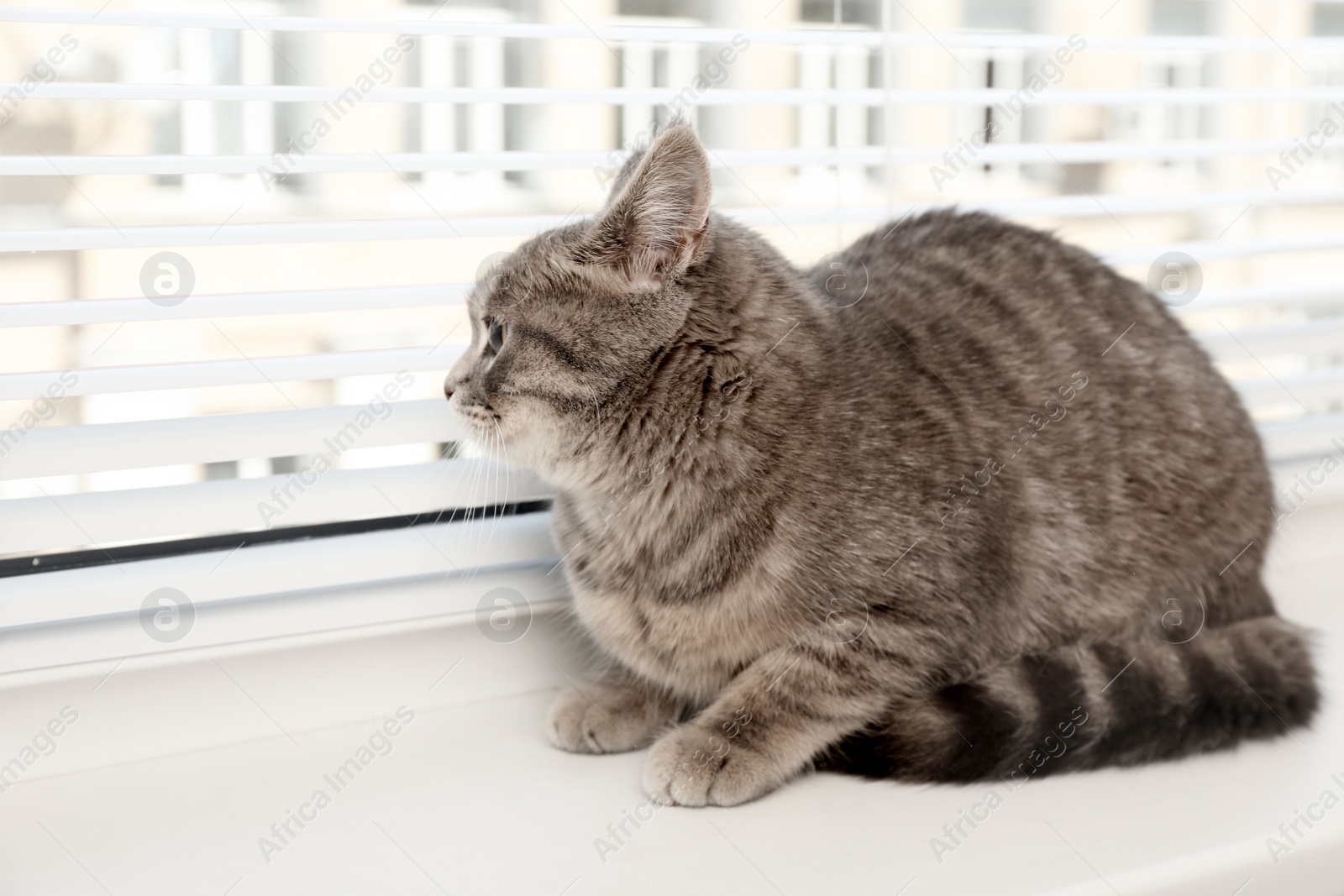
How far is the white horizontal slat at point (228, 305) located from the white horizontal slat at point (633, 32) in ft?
0.91

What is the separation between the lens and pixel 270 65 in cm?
138

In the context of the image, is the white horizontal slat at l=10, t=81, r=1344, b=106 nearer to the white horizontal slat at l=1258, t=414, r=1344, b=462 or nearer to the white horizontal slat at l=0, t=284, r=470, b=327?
the white horizontal slat at l=0, t=284, r=470, b=327

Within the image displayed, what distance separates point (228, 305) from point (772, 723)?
74 centimetres

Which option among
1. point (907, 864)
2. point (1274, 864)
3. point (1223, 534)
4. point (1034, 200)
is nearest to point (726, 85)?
point (1034, 200)

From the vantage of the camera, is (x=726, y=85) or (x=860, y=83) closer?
(x=726, y=85)

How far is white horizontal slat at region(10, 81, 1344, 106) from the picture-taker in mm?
1186

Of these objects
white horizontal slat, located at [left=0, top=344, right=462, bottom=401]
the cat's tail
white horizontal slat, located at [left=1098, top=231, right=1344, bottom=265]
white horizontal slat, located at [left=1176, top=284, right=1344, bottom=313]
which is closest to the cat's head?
white horizontal slat, located at [left=0, top=344, right=462, bottom=401]

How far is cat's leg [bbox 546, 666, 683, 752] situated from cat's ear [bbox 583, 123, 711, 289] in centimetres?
49

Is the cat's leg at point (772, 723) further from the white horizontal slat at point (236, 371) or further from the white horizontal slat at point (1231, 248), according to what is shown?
the white horizontal slat at point (1231, 248)

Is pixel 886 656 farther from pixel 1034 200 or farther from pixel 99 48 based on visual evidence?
pixel 99 48

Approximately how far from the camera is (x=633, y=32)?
1.41 m

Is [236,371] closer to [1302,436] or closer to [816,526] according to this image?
[816,526]

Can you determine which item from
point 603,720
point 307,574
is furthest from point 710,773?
point 307,574

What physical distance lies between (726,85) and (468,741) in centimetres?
88
